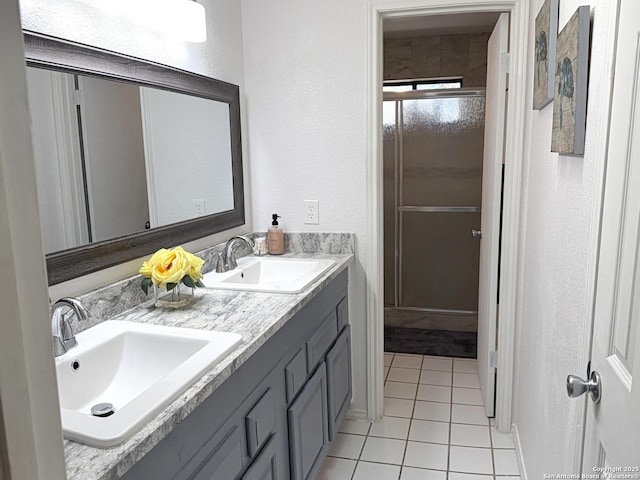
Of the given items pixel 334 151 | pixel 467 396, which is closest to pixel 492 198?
pixel 334 151

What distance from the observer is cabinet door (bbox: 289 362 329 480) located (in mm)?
1689

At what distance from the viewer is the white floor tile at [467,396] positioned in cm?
285

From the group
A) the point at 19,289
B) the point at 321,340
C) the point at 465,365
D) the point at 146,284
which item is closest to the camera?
the point at 19,289

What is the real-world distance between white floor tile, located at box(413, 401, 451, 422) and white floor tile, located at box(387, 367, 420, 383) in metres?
0.30

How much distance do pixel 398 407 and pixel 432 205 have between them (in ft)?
5.66

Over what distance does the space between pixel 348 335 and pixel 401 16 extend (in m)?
1.52

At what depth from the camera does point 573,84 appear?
1268 mm

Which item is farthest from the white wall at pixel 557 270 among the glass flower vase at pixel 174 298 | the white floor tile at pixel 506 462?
the glass flower vase at pixel 174 298

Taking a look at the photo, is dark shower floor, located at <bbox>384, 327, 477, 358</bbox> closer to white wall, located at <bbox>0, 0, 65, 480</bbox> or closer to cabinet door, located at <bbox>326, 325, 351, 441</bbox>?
cabinet door, located at <bbox>326, 325, 351, 441</bbox>

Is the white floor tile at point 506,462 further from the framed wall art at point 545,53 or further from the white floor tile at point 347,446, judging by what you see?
the framed wall art at point 545,53

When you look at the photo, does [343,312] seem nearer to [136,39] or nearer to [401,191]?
[136,39]

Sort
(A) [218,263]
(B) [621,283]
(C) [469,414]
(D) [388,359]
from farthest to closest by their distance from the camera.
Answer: (D) [388,359] → (C) [469,414] → (A) [218,263] → (B) [621,283]

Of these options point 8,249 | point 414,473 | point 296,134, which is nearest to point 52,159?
point 8,249

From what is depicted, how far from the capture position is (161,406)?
100cm
